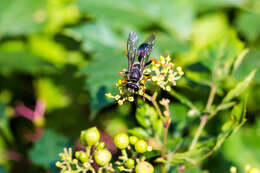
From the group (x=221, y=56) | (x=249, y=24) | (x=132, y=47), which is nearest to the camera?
(x=132, y=47)

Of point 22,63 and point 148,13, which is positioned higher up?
point 148,13

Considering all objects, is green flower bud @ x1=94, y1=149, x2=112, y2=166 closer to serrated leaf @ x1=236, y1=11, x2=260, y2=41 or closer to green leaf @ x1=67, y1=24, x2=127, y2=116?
green leaf @ x1=67, y1=24, x2=127, y2=116

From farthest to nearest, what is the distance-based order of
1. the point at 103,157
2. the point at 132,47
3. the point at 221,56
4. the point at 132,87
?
the point at 221,56, the point at 132,47, the point at 132,87, the point at 103,157

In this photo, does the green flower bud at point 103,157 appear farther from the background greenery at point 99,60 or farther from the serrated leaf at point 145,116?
the background greenery at point 99,60

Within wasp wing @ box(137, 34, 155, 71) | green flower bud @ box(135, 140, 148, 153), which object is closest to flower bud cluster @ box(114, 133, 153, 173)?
green flower bud @ box(135, 140, 148, 153)

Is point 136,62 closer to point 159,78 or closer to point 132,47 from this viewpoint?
point 132,47

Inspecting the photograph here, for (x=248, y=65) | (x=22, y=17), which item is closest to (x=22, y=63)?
(x=22, y=17)
